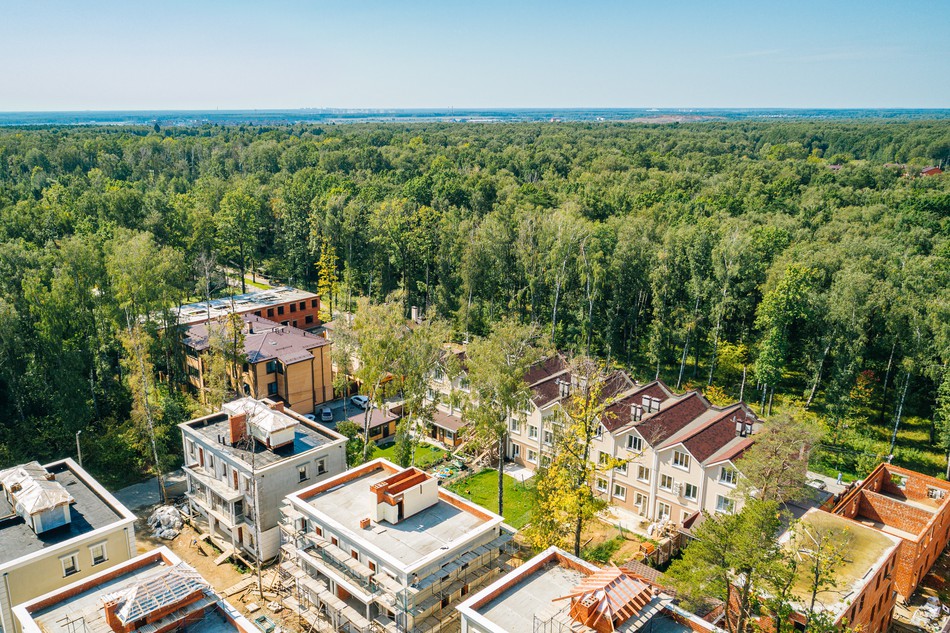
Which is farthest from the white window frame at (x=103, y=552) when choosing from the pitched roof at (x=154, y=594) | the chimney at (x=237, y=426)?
the chimney at (x=237, y=426)

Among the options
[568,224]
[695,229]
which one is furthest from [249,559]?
[695,229]

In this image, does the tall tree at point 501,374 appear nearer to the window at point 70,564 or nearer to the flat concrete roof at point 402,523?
the flat concrete roof at point 402,523

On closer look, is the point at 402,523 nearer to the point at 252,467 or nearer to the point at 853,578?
the point at 252,467

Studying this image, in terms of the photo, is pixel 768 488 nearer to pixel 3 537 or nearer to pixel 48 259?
pixel 3 537

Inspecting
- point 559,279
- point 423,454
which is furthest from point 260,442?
point 559,279

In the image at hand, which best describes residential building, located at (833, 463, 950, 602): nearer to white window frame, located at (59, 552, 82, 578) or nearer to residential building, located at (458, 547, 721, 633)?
residential building, located at (458, 547, 721, 633)

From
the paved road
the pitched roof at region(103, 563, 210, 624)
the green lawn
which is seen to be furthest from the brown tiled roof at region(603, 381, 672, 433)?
the paved road
